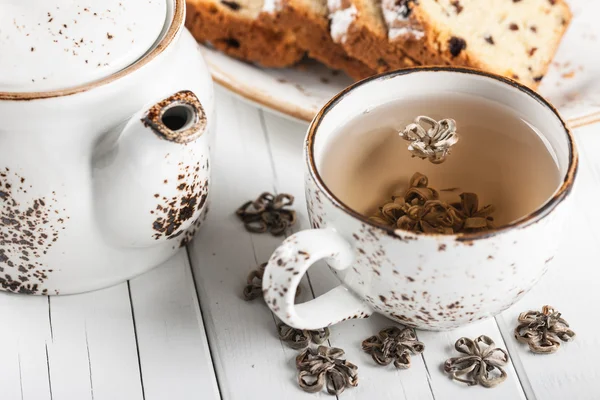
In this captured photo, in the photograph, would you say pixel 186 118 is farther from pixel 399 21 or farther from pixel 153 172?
pixel 399 21

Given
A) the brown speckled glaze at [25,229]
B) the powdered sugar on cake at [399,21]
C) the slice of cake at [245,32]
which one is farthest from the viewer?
the slice of cake at [245,32]

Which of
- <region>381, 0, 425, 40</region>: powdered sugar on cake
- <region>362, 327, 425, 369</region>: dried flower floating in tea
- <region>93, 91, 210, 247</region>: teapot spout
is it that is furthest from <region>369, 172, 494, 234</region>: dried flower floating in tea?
<region>381, 0, 425, 40</region>: powdered sugar on cake

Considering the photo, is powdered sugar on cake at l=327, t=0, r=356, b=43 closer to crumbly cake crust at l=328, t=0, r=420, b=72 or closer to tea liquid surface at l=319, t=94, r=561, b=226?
crumbly cake crust at l=328, t=0, r=420, b=72

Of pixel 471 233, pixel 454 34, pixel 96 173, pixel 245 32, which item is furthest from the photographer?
pixel 245 32

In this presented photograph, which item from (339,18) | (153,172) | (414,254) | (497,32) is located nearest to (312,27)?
(339,18)

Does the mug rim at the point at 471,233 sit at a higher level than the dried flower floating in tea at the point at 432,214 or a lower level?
higher

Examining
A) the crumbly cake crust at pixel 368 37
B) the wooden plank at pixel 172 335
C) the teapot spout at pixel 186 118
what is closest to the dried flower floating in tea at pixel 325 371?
the wooden plank at pixel 172 335

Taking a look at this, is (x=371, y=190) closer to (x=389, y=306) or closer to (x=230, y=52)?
(x=389, y=306)

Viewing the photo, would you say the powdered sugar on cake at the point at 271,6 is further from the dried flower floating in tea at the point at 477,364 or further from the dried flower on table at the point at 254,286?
the dried flower floating in tea at the point at 477,364
